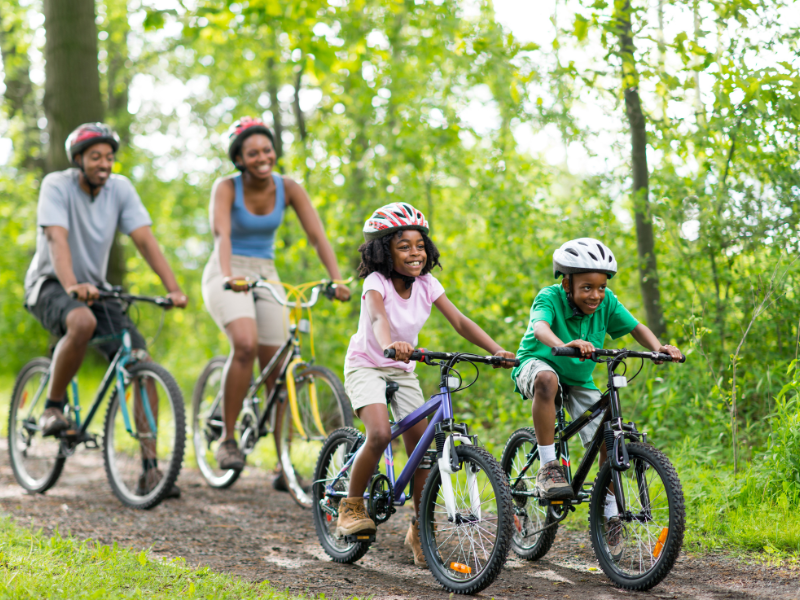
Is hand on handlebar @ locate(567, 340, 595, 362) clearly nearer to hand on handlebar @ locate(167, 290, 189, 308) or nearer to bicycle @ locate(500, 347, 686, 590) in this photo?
bicycle @ locate(500, 347, 686, 590)

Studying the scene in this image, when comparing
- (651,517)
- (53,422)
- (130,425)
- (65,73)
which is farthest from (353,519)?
(65,73)

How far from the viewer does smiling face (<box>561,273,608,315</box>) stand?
3.74 metres

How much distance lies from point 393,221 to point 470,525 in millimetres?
1490

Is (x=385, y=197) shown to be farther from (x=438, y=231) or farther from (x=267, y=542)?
(x=267, y=542)

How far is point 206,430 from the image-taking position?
20.0 ft

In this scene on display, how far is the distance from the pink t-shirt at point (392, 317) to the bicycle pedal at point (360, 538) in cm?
84

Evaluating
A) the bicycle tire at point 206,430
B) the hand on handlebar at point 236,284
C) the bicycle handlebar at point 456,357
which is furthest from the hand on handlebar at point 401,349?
the bicycle tire at point 206,430

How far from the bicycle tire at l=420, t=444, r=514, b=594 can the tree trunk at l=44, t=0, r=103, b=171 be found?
750 cm

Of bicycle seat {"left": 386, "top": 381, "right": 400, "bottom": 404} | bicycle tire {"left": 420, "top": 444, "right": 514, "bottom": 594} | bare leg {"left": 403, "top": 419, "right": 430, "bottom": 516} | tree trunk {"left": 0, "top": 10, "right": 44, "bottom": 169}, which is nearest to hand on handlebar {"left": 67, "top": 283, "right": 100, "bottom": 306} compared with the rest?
bicycle seat {"left": 386, "top": 381, "right": 400, "bottom": 404}

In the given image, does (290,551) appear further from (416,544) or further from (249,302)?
(249,302)

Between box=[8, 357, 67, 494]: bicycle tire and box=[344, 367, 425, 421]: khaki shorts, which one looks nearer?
box=[344, 367, 425, 421]: khaki shorts

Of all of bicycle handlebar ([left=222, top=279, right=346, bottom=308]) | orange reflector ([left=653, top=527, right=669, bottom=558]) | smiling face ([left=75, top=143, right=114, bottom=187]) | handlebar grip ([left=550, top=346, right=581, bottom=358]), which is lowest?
orange reflector ([left=653, top=527, right=669, bottom=558])

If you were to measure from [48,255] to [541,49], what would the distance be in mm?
3921

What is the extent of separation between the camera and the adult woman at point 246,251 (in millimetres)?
5410
